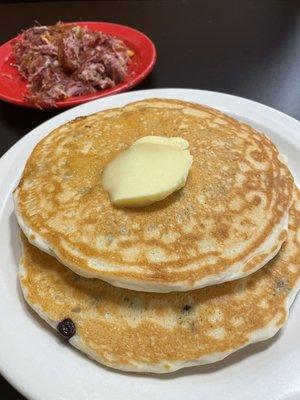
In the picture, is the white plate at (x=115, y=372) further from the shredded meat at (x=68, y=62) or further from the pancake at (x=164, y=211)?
the shredded meat at (x=68, y=62)

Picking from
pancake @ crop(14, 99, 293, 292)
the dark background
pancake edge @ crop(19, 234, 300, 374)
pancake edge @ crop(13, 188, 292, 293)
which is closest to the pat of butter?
pancake @ crop(14, 99, 293, 292)

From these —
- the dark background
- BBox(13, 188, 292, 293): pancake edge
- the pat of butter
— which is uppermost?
the pat of butter

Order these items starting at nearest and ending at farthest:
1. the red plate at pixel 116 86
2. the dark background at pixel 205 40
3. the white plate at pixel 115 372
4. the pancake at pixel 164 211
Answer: the white plate at pixel 115 372, the pancake at pixel 164 211, the red plate at pixel 116 86, the dark background at pixel 205 40

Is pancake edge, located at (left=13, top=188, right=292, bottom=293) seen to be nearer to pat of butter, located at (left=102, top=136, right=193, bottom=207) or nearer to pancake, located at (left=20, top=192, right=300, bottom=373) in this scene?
pancake, located at (left=20, top=192, right=300, bottom=373)

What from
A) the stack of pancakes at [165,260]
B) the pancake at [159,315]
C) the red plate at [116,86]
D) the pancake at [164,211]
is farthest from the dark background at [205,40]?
the pancake at [159,315]

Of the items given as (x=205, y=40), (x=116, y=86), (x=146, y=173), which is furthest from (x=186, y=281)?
(x=205, y=40)

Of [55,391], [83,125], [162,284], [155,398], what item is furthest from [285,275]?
[83,125]
